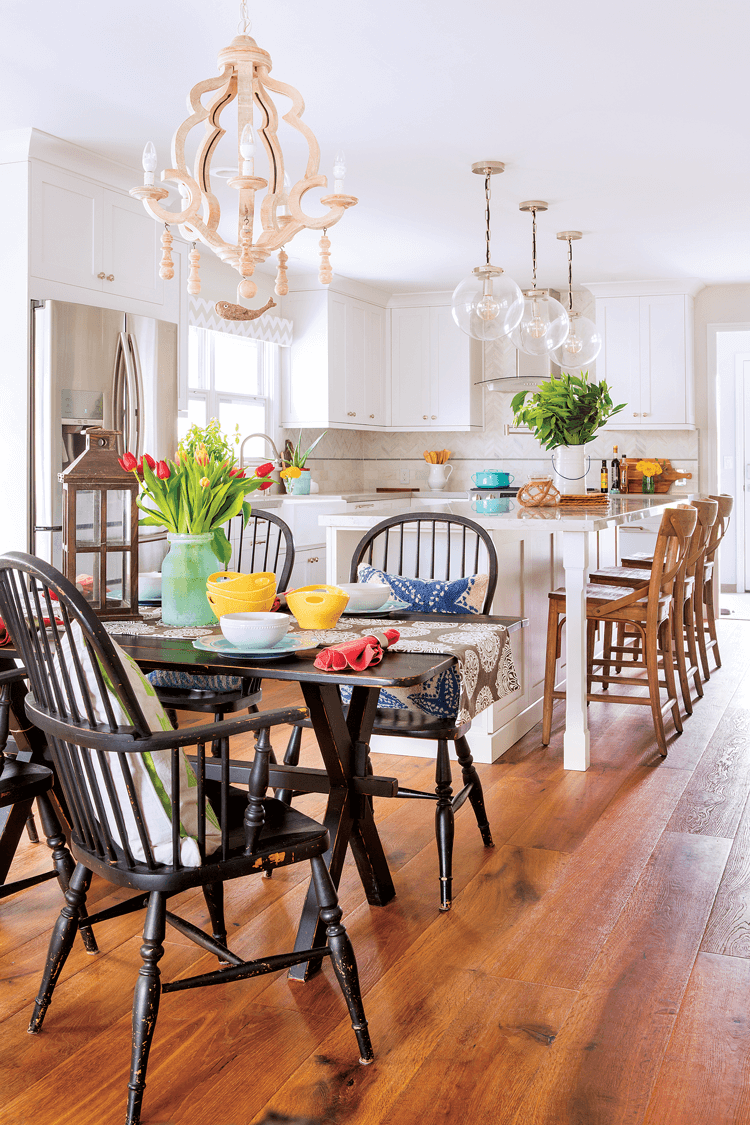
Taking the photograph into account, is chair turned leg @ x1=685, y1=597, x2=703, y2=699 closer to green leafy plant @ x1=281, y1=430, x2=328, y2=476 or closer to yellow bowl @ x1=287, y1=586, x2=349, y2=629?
green leafy plant @ x1=281, y1=430, x2=328, y2=476

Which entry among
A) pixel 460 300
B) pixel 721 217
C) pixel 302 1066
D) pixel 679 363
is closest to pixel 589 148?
pixel 460 300

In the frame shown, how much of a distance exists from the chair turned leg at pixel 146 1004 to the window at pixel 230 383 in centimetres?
434

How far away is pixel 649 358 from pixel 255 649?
5.79 meters

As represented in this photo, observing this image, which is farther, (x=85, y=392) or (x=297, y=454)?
(x=297, y=454)

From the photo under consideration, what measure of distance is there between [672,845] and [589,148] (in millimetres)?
2816

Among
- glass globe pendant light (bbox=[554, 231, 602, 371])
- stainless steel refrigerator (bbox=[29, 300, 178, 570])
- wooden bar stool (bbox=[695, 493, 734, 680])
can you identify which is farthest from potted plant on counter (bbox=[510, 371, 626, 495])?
stainless steel refrigerator (bbox=[29, 300, 178, 570])

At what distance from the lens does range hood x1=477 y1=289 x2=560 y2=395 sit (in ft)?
23.4

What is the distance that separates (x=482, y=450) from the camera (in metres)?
7.73

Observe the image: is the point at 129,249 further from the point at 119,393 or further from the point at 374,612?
the point at 374,612

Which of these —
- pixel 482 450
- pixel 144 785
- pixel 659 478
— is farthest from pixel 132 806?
pixel 482 450

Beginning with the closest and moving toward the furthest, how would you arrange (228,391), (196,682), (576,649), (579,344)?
(196,682) < (576,649) < (579,344) < (228,391)

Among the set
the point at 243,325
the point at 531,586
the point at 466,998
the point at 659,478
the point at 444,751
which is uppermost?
the point at 243,325

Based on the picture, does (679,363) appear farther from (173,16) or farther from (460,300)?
(173,16)

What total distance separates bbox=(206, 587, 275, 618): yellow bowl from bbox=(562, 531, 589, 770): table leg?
1.68 metres
